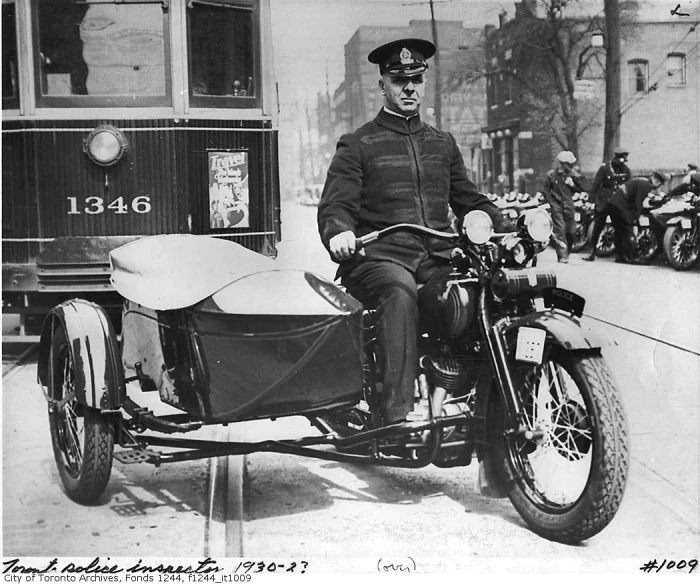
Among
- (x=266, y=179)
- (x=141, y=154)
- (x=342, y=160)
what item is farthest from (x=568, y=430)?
(x=141, y=154)

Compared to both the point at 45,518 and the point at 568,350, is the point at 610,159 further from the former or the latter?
the point at 45,518

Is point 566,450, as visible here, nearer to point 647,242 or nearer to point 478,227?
point 478,227

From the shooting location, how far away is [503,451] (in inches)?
118

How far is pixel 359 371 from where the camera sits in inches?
118

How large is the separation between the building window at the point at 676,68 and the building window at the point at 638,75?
0.12 meters

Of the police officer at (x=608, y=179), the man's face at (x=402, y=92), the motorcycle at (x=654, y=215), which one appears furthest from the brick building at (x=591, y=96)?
the motorcycle at (x=654, y=215)

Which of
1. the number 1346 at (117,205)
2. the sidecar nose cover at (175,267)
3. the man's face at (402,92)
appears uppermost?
the man's face at (402,92)

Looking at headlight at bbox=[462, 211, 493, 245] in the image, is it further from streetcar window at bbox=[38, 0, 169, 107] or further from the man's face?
streetcar window at bbox=[38, 0, 169, 107]

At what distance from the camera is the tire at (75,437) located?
3088 millimetres

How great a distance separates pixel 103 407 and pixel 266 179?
78.1 inches

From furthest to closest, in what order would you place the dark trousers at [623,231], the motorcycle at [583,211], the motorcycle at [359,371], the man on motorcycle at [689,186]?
1. the dark trousers at [623,231]
2. the motorcycle at [583,211]
3. the man on motorcycle at [689,186]
4. the motorcycle at [359,371]

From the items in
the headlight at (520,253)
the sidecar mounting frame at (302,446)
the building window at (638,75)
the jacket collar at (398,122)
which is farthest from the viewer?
the building window at (638,75)

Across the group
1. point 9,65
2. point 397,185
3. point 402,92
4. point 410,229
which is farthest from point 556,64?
point 9,65

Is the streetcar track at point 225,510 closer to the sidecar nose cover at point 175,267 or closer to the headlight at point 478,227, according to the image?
the sidecar nose cover at point 175,267
